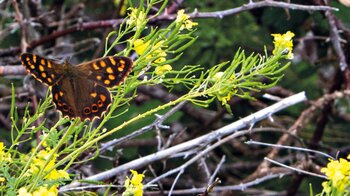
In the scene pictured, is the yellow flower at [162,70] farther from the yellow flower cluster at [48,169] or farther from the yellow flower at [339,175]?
the yellow flower at [339,175]

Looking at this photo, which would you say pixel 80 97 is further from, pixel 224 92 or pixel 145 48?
pixel 224 92

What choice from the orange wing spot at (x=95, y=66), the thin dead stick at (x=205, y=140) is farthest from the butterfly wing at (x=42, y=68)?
the thin dead stick at (x=205, y=140)

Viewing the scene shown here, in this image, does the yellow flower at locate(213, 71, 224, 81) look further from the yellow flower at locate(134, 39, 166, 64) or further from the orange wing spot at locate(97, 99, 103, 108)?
the orange wing spot at locate(97, 99, 103, 108)

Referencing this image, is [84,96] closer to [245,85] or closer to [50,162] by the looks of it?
[50,162]

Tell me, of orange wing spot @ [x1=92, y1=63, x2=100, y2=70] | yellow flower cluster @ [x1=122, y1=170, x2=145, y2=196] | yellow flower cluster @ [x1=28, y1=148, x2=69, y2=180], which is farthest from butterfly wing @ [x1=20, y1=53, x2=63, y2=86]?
yellow flower cluster @ [x1=122, y1=170, x2=145, y2=196]

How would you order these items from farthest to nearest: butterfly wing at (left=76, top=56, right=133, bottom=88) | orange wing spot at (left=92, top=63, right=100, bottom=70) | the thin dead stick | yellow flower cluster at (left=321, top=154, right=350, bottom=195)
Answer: the thin dead stick < orange wing spot at (left=92, top=63, right=100, bottom=70) < butterfly wing at (left=76, top=56, right=133, bottom=88) < yellow flower cluster at (left=321, top=154, right=350, bottom=195)

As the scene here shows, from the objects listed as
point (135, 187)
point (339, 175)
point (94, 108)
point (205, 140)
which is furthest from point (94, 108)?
point (205, 140)
